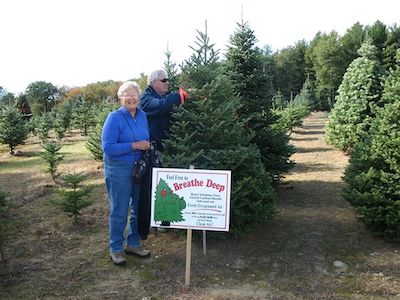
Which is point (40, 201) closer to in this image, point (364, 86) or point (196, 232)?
point (196, 232)

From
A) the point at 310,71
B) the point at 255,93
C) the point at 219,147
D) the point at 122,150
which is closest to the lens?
the point at 122,150

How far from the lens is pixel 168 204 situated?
4328 mm

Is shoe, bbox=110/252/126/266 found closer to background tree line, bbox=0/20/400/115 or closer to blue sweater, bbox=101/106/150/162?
blue sweater, bbox=101/106/150/162

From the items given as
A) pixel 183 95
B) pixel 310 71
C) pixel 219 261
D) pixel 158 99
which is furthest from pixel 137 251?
pixel 310 71

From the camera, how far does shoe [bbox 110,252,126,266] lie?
4.91 metres

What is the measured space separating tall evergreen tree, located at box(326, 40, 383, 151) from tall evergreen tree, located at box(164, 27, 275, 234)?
19.9 ft

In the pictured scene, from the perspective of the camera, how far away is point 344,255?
5156 mm


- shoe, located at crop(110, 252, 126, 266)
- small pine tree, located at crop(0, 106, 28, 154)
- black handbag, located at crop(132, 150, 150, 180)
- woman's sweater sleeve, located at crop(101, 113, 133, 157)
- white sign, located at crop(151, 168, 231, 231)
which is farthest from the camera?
small pine tree, located at crop(0, 106, 28, 154)

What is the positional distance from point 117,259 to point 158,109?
201cm

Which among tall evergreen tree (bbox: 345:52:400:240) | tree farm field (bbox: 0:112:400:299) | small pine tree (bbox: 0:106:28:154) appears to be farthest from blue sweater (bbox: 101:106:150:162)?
small pine tree (bbox: 0:106:28:154)

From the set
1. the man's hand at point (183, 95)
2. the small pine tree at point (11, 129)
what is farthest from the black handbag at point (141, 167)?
the small pine tree at point (11, 129)

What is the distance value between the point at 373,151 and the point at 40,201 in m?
6.50

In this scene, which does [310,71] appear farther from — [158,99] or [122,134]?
[122,134]

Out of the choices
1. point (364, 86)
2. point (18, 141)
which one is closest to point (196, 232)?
point (364, 86)
